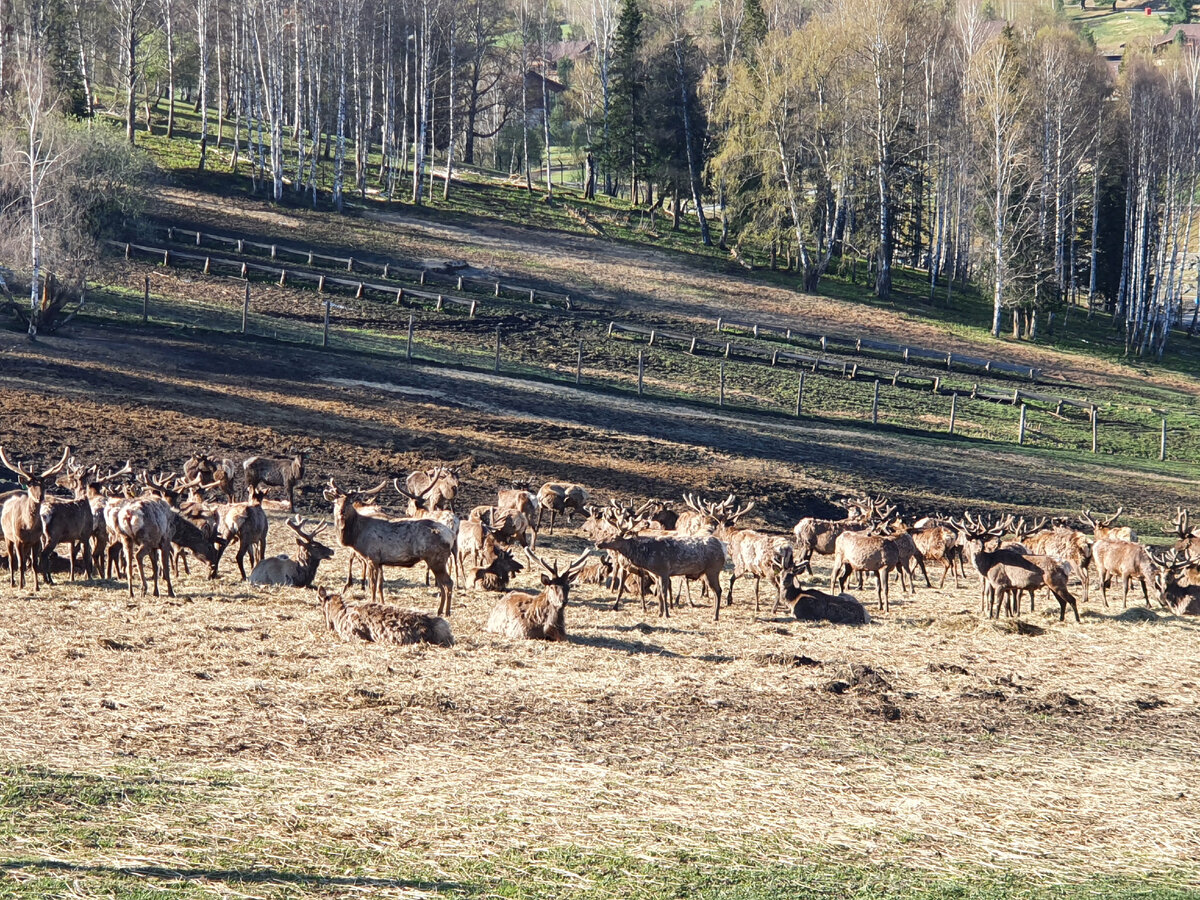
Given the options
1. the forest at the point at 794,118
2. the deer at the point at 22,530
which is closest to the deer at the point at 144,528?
the deer at the point at 22,530

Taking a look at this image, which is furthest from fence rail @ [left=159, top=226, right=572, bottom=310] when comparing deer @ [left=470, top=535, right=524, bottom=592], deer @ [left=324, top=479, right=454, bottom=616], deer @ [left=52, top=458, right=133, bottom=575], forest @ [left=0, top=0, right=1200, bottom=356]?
deer @ [left=324, top=479, right=454, bottom=616]

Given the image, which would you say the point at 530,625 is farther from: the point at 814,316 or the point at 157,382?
the point at 814,316

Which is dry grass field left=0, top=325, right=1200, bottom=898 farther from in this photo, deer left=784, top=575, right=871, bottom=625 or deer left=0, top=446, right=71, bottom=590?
deer left=0, top=446, right=71, bottom=590

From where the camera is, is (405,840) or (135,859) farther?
(405,840)

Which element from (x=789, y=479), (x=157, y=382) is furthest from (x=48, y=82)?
(x=789, y=479)

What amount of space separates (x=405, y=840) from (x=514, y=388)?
30.3 meters

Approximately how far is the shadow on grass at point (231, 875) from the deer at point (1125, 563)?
611 inches

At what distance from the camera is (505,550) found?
1989 centimetres

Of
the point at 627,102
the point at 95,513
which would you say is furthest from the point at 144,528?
the point at 627,102

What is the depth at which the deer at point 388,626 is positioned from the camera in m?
14.8

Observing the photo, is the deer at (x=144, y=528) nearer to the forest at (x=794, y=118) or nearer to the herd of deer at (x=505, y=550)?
the herd of deer at (x=505, y=550)

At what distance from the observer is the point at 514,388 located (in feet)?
127

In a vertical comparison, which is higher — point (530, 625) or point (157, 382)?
point (157, 382)

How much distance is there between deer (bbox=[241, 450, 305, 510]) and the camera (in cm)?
2525
